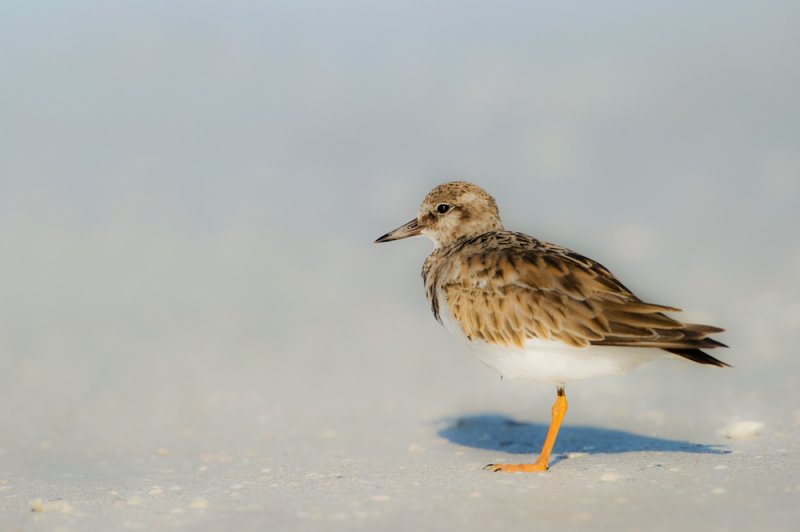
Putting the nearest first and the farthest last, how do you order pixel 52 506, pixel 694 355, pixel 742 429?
pixel 694 355 < pixel 52 506 < pixel 742 429

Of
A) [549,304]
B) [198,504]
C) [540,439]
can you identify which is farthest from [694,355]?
[198,504]

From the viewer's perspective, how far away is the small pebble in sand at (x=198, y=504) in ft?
17.5

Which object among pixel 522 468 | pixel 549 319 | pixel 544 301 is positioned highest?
pixel 544 301

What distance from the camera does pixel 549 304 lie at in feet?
18.6

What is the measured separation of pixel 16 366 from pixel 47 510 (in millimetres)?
3858

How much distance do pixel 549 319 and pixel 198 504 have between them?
6.66 feet

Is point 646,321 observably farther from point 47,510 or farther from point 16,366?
point 16,366

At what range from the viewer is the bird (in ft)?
17.9

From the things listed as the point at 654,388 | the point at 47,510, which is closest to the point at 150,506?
the point at 47,510

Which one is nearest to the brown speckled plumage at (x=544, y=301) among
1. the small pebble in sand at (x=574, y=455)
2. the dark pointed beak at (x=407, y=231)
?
the dark pointed beak at (x=407, y=231)

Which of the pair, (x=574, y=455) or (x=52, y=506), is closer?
(x=52, y=506)

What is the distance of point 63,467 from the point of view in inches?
267

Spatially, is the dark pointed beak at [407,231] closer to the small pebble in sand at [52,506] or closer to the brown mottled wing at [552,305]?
the brown mottled wing at [552,305]

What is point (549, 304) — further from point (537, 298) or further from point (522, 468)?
point (522, 468)
